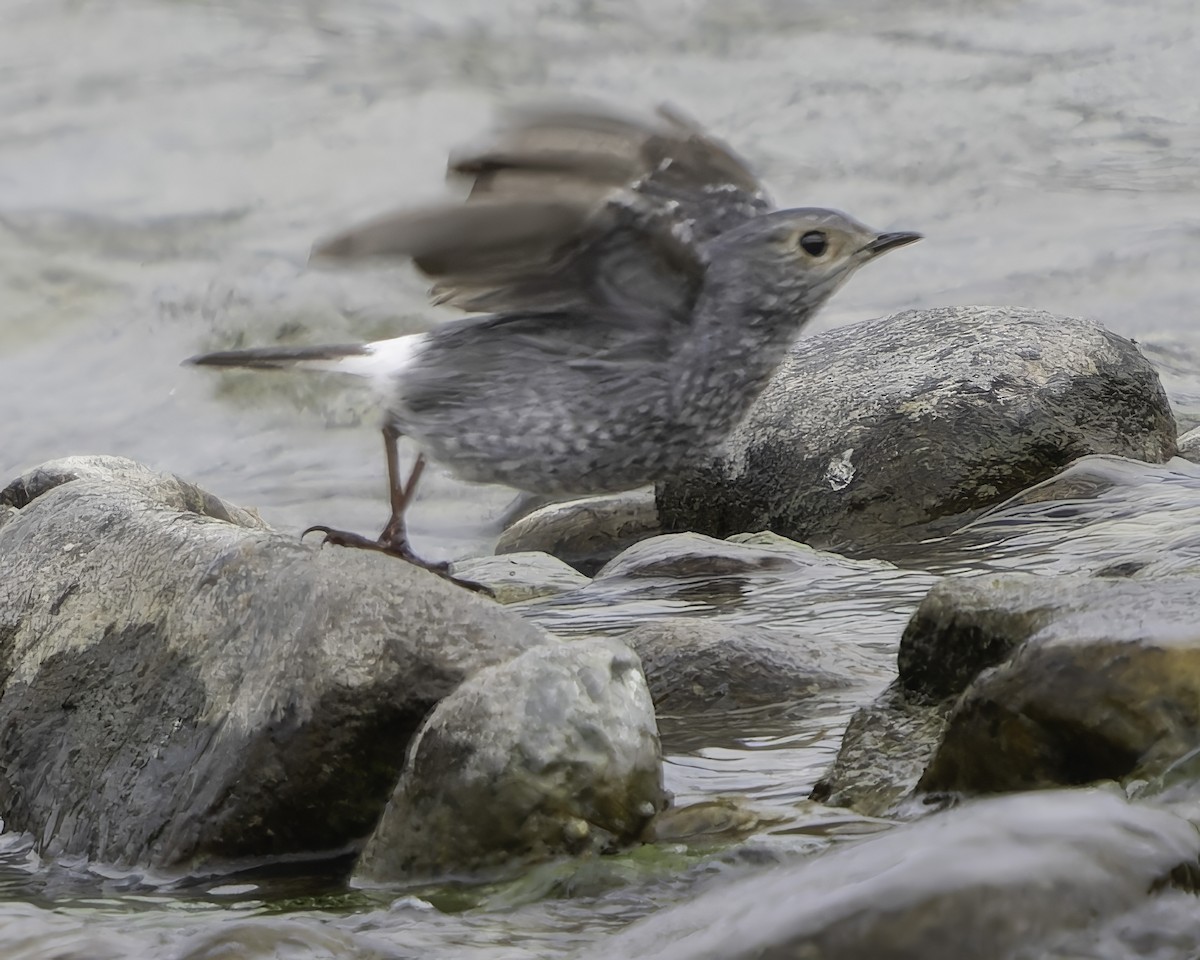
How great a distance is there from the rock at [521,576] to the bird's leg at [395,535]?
1.77 metres

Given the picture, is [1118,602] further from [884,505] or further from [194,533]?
[884,505]

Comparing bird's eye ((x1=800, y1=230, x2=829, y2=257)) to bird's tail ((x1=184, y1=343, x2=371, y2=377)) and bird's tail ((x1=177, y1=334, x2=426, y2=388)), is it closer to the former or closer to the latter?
bird's tail ((x1=177, y1=334, x2=426, y2=388))

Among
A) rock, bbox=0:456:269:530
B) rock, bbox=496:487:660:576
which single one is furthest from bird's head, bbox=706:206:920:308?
rock, bbox=496:487:660:576

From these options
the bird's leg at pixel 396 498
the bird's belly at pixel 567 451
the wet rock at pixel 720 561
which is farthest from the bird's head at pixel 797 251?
the wet rock at pixel 720 561

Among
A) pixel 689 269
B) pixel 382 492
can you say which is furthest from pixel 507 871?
pixel 382 492

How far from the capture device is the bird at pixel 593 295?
4.59m

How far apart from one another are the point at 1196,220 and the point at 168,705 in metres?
14.2

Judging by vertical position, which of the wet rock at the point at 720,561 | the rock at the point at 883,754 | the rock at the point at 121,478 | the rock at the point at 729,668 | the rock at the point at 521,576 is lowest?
the rock at the point at 521,576

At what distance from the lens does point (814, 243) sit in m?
4.85

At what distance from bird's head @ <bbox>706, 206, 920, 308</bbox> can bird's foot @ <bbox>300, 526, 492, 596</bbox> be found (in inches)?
47.6

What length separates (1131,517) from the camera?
6.79m

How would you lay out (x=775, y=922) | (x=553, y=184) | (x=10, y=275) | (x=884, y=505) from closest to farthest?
(x=775, y=922)
(x=553, y=184)
(x=884, y=505)
(x=10, y=275)

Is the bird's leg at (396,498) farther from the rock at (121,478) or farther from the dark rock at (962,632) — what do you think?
the dark rock at (962,632)

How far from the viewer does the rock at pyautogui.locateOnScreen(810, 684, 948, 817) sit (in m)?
3.36
